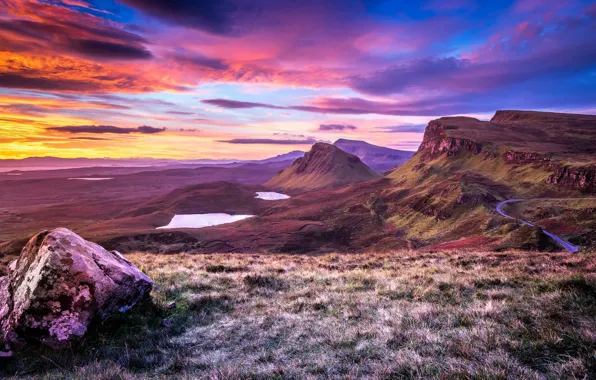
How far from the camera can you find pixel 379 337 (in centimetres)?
662

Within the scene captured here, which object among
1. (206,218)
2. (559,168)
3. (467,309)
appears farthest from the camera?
(206,218)

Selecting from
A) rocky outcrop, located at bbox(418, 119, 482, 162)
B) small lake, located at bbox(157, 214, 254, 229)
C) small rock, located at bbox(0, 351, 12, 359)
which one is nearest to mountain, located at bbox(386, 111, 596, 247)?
rocky outcrop, located at bbox(418, 119, 482, 162)

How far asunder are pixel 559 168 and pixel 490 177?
25289 mm

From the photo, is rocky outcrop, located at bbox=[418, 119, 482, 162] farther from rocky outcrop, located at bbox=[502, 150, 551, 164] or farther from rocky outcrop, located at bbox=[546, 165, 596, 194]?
rocky outcrop, located at bbox=[546, 165, 596, 194]

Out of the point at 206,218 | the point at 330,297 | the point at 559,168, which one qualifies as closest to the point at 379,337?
the point at 330,297

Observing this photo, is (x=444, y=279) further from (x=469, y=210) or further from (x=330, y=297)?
(x=469, y=210)

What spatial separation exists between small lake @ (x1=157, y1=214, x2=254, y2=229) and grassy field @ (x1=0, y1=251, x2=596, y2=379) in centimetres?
13461

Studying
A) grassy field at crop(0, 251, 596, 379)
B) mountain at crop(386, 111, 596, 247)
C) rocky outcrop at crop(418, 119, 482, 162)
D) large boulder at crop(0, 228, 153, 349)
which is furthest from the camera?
rocky outcrop at crop(418, 119, 482, 162)

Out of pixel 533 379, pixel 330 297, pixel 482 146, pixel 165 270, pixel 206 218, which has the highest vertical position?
pixel 482 146

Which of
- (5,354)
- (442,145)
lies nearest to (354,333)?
(5,354)

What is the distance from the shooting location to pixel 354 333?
7047mm

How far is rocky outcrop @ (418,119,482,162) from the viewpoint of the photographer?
152 m

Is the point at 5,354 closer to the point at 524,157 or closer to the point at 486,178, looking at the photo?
the point at 486,178

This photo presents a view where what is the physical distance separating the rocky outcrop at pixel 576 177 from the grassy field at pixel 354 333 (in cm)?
9585
